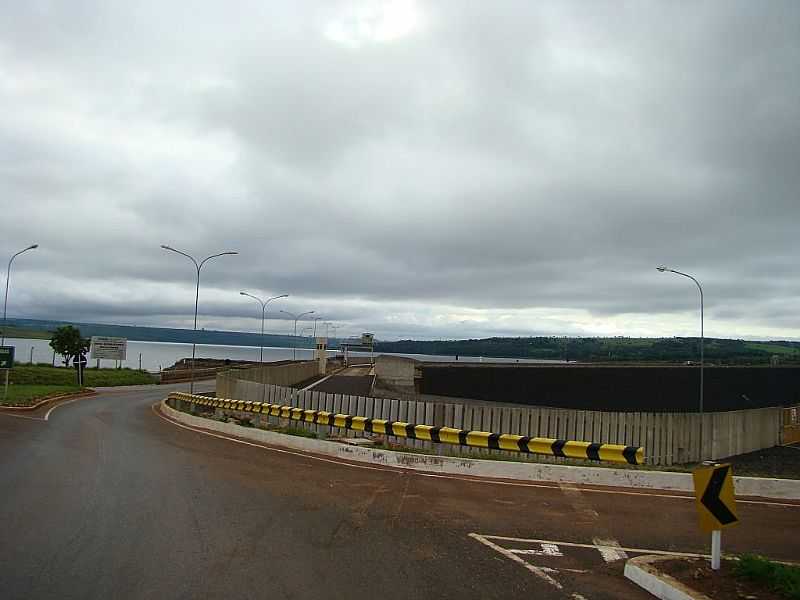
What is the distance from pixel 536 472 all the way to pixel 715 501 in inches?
238

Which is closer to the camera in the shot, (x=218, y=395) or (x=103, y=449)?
(x=103, y=449)

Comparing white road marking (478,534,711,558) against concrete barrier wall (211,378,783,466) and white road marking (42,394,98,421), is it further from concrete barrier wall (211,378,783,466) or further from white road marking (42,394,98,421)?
white road marking (42,394,98,421)

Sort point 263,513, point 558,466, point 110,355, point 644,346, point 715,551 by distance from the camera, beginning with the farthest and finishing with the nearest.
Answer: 1. point 644,346
2. point 110,355
3. point 558,466
4. point 263,513
5. point 715,551

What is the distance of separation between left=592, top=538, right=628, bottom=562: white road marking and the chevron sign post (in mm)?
1243

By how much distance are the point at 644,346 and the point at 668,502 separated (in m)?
177

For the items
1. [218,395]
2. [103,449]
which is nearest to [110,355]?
[218,395]

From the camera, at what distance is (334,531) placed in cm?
884

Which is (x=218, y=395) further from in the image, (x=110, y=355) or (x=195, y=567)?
(x=110, y=355)

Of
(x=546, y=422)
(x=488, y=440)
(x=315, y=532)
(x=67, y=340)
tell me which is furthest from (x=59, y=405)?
(x=315, y=532)

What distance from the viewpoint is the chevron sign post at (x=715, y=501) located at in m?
7.09

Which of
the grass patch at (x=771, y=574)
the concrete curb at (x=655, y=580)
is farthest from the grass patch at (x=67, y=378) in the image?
the grass patch at (x=771, y=574)

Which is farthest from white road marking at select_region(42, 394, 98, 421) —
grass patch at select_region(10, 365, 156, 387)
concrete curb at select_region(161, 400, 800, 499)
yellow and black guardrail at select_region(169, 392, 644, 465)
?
concrete curb at select_region(161, 400, 800, 499)

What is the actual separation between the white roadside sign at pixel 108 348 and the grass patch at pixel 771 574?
2771 inches

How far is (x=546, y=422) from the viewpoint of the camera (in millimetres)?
19344
